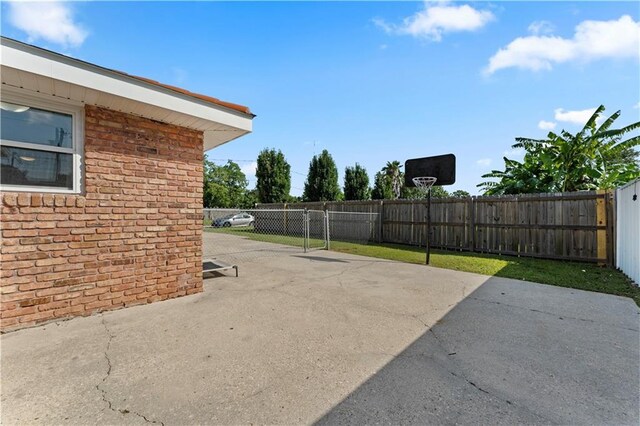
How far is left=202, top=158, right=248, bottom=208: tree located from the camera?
4553cm

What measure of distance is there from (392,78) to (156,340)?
868cm

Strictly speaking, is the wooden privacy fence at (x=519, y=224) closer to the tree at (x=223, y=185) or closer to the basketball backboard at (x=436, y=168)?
the basketball backboard at (x=436, y=168)

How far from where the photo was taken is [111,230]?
12.5 ft

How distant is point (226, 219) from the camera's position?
2480 centimetres

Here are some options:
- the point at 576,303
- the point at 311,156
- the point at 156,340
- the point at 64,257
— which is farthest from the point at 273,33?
the point at 311,156

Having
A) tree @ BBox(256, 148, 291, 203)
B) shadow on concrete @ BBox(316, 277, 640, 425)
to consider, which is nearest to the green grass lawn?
shadow on concrete @ BBox(316, 277, 640, 425)

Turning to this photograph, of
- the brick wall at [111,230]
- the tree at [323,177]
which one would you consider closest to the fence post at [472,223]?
the brick wall at [111,230]

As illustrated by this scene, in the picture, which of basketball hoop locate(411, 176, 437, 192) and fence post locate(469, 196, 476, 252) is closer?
basketball hoop locate(411, 176, 437, 192)

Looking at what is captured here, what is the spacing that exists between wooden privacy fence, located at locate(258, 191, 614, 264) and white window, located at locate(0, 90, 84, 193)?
11.0m

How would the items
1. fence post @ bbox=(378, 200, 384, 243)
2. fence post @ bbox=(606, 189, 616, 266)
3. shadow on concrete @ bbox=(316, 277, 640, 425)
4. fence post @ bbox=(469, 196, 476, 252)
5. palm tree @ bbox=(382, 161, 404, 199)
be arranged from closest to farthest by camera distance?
shadow on concrete @ bbox=(316, 277, 640, 425)
fence post @ bbox=(606, 189, 616, 266)
fence post @ bbox=(469, 196, 476, 252)
fence post @ bbox=(378, 200, 384, 243)
palm tree @ bbox=(382, 161, 404, 199)

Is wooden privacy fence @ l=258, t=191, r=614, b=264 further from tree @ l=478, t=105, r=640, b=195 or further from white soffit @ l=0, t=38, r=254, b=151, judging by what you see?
white soffit @ l=0, t=38, r=254, b=151

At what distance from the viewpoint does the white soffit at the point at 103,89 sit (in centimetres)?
296

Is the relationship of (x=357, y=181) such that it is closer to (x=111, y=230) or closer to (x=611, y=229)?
(x=611, y=229)

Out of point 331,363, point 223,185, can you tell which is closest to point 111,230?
point 331,363
